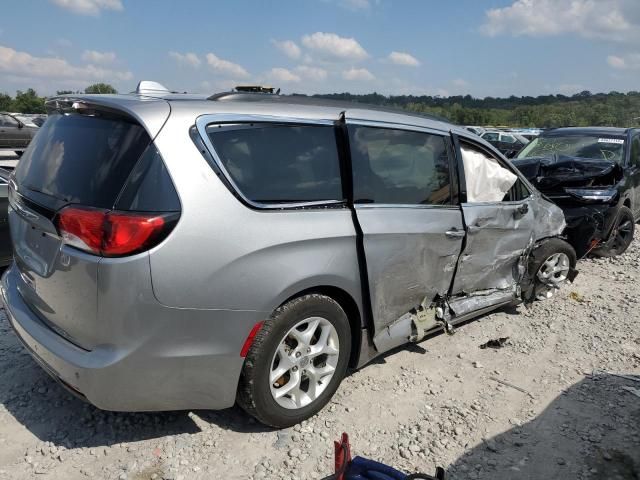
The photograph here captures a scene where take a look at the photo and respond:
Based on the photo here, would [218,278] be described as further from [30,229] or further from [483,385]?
[483,385]

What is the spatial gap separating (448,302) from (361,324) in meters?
1.06

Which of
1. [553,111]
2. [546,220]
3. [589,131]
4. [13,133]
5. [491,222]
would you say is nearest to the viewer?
[491,222]

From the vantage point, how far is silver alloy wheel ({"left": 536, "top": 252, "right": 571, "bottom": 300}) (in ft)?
16.5

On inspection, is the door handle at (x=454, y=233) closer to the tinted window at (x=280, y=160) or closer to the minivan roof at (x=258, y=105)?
the minivan roof at (x=258, y=105)

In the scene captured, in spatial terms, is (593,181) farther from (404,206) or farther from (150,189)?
(150,189)

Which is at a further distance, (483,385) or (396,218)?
(483,385)

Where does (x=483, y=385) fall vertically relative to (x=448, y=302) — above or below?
below

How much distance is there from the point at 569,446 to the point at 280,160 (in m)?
2.31

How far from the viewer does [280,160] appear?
2758 mm

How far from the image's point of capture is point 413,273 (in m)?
3.45

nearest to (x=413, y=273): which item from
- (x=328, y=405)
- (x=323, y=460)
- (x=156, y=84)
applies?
(x=328, y=405)

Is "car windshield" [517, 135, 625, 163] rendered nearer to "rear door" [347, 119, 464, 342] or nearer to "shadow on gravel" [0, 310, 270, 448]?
"rear door" [347, 119, 464, 342]

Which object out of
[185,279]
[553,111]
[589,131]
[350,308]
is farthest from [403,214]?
[553,111]

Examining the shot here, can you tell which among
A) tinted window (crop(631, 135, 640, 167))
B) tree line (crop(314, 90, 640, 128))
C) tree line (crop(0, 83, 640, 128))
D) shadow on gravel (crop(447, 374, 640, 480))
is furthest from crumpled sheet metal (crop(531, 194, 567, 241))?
tree line (crop(314, 90, 640, 128))
